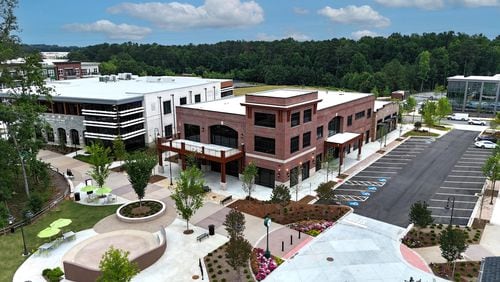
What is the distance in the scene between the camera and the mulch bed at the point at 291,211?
117ft

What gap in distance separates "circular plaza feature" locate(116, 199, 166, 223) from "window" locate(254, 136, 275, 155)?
13.1 metres

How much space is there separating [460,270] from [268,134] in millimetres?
23292

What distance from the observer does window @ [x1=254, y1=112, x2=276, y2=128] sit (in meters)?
42.4

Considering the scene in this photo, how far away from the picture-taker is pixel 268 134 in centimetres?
4294

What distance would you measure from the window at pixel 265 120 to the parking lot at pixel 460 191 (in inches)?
752

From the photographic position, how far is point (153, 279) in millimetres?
26219

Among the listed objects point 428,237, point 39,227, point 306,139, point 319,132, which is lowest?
point 39,227

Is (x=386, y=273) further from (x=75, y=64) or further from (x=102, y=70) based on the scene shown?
(x=102, y=70)

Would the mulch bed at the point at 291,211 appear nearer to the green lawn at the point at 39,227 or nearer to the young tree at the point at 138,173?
the young tree at the point at 138,173

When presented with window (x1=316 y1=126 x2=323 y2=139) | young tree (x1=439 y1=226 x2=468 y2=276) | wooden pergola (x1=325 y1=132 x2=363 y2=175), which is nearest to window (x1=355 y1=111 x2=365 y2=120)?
wooden pergola (x1=325 y1=132 x2=363 y2=175)

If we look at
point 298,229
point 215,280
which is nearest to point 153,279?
point 215,280

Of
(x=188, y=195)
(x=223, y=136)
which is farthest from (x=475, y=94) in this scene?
(x=188, y=195)

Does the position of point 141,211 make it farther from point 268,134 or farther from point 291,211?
point 268,134

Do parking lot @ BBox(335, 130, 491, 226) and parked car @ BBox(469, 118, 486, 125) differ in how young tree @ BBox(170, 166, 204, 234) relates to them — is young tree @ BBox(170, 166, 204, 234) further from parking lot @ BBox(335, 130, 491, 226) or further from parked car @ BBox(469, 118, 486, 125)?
parked car @ BBox(469, 118, 486, 125)
